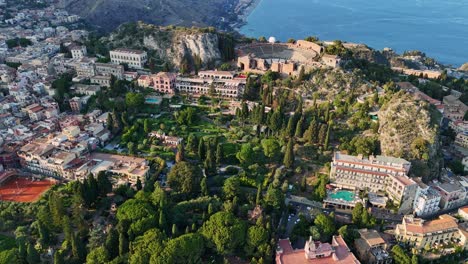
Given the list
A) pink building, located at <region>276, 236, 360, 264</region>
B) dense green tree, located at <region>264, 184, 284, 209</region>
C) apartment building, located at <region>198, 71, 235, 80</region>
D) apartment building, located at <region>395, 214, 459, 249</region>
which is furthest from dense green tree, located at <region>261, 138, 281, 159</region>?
apartment building, located at <region>198, 71, 235, 80</region>

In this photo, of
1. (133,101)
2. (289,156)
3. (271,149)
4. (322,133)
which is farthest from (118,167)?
(322,133)

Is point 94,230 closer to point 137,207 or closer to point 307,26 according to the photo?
point 137,207

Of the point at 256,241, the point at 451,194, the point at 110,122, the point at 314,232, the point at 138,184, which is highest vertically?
the point at 110,122

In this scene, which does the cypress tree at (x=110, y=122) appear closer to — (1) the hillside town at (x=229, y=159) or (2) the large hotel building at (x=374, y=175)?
(1) the hillside town at (x=229, y=159)

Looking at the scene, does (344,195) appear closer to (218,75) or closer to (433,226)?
(433,226)

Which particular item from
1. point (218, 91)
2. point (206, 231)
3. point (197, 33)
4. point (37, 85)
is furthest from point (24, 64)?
point (206, 231)

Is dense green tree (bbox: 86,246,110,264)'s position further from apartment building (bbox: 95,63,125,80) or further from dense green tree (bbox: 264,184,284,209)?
apartment building (bbox: 95,63,125,80)
